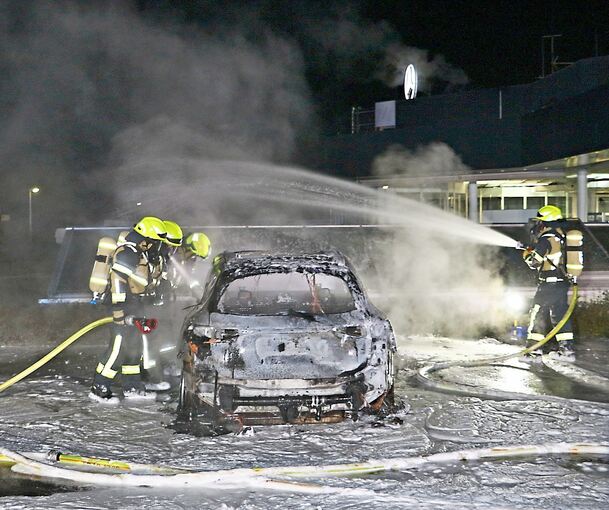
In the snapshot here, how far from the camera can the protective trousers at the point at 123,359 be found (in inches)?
283

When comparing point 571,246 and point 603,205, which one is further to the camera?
point 603,205

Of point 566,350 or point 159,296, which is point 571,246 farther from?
point 159,296

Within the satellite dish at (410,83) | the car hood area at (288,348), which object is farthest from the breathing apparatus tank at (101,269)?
the satellite dish at (410,83)

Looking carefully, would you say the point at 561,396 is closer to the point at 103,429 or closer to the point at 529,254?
the point at 529,254

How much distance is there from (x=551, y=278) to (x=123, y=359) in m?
5.39

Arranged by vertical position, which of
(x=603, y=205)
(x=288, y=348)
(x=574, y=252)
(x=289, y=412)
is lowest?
(x=289, y=412)

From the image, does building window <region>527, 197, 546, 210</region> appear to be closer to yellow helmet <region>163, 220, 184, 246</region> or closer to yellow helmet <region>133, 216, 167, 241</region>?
yellow helmet <region>163, 220, 184, 246</region>

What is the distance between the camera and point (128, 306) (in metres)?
7.33

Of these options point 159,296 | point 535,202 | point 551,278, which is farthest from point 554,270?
point 535,202

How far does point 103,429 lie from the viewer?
6.02 m

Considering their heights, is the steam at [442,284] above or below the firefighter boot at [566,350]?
above

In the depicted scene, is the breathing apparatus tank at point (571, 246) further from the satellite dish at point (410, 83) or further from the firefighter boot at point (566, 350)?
the satellite dish at point (410, 83)

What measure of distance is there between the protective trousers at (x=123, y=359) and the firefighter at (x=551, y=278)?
4933 millimetres

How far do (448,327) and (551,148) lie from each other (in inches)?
445
